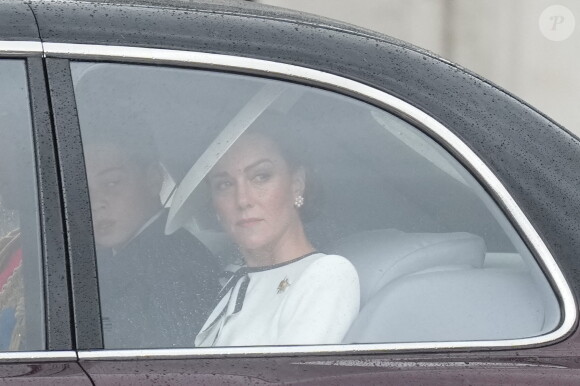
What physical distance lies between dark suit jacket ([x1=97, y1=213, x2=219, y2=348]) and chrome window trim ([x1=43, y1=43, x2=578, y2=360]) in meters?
0.04

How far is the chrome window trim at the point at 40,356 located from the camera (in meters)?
1.68

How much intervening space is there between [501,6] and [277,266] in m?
5.65

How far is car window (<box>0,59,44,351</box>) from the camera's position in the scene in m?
1.72

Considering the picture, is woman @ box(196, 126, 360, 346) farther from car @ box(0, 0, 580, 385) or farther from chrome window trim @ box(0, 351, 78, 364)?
chrome window trim @ box(0, 351, 78, 364)

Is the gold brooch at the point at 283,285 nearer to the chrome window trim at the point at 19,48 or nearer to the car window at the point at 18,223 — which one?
the car window at the point at 18,223

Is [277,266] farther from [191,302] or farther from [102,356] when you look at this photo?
[102,356]

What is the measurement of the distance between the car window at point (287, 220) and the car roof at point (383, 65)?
0.16ft

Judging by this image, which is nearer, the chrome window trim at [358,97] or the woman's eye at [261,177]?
the chrome window trim at [358,97]

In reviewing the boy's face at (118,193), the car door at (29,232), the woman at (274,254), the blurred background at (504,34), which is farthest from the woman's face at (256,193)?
the blurred background at (504,34)

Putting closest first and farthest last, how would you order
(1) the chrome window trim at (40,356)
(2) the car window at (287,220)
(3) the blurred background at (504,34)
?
(1) the chrome window trim at (40,356)
(2) the car window at (287,220)
(3) the blurred background at (504,34)

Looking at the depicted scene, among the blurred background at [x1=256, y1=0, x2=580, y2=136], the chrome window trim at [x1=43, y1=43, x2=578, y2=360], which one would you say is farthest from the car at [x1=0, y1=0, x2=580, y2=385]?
the blurred background at [x1=256, y1=0, x2=580, y2=136]

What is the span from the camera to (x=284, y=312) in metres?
1.83

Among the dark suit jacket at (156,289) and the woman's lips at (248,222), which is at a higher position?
the woman's lips at (248,222)

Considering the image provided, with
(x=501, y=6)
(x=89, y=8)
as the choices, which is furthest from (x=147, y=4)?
(x=501, y=6)
